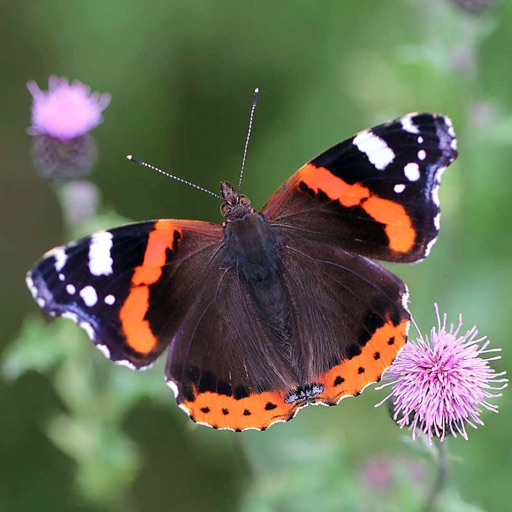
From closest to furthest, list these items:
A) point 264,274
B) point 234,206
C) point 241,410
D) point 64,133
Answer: point 241,410 → point 264,274 → point 234,206 → point 64,133

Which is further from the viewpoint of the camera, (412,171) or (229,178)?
(229,178)

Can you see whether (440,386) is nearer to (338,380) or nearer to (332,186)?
(338,380)

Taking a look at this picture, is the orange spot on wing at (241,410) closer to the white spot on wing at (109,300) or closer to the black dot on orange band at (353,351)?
the black dot on orange band at (353,351)

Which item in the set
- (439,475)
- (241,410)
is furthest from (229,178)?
(439,475)

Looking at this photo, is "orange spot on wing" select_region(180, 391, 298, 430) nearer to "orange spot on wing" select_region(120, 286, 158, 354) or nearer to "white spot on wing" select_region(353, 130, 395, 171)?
"orange spot on wing" select_region(120, 286, 158, 354)

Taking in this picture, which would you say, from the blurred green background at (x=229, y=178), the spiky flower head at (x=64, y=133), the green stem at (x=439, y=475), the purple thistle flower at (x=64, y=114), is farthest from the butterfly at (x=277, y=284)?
the purple thistle flower at (x=64, y=114)

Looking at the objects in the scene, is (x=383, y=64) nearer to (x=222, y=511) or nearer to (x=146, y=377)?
(x=146, y=377)
